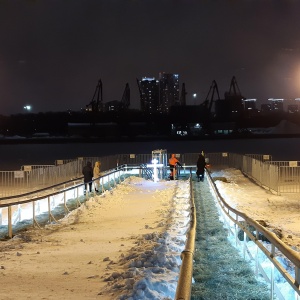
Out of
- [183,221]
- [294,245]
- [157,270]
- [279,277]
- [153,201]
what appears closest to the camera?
[157,270]

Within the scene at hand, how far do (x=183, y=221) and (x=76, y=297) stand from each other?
23.6ft

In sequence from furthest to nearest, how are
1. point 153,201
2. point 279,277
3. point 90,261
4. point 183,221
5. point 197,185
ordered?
point 197,185, point 153,201, point 183,221, point 90,261, point 279,277

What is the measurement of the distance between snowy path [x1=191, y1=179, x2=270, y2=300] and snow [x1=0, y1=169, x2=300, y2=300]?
1.36 ft

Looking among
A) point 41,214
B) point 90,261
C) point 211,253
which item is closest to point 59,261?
point 90,261

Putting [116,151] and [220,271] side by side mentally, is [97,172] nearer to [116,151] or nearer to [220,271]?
[220,271]

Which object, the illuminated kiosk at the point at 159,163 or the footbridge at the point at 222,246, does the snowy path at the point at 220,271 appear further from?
the illuminated kiosk at the point at 159,163

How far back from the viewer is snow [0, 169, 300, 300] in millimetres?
5949

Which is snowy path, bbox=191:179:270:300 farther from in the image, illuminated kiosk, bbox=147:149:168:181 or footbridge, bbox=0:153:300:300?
illuminated kiosk, bbox=147:149:168:181

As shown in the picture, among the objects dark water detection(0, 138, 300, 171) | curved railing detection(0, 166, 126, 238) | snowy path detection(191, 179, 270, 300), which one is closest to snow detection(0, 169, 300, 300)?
snowy path detection(191, 179, 270, 300)

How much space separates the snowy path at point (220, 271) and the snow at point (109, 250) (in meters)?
0.42

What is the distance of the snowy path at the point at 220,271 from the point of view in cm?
653

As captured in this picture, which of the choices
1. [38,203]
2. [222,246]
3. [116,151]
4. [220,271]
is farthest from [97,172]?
[116,151]

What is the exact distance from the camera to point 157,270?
654cm

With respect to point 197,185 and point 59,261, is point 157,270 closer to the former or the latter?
point 59,261
